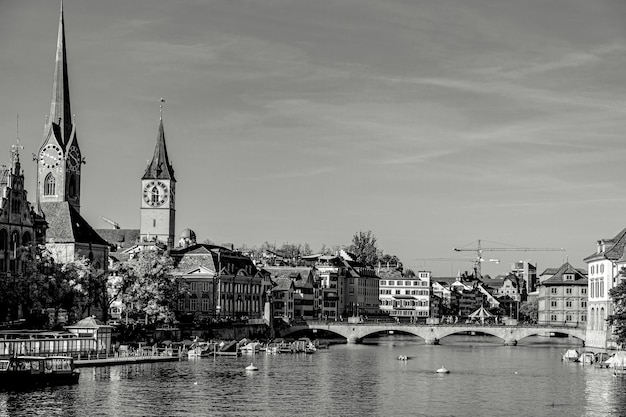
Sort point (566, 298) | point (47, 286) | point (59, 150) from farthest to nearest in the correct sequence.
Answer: point (566, 298), point (59, 150), point (47, 286)

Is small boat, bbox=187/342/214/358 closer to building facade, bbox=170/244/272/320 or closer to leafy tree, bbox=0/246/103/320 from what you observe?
leafy tree, bbox=0/246/103/320

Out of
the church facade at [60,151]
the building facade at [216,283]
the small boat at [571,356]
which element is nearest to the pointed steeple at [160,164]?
the church facade at [60,151]

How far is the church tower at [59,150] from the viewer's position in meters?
172

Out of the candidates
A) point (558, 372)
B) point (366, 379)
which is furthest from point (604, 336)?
point (366, 379)

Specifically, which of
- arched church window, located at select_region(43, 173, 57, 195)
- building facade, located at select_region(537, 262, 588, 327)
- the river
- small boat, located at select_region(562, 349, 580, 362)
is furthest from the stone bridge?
arched church window, located at select_region(43, 173, 57, 195)

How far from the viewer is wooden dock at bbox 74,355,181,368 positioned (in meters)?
92.1

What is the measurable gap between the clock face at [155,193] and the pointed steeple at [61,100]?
22.9 metres

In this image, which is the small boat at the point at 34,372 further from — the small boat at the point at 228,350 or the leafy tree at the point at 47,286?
the small boat at the point at 228,350

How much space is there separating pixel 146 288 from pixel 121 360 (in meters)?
24.4

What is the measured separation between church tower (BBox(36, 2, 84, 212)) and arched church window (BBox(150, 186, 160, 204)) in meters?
20.6

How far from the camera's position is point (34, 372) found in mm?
77625

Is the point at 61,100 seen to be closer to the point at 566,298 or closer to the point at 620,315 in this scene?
the point at 566,298

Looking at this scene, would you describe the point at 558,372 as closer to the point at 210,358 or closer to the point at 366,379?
the point at 366,379

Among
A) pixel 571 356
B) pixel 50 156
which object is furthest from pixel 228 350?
pixel 50 156
